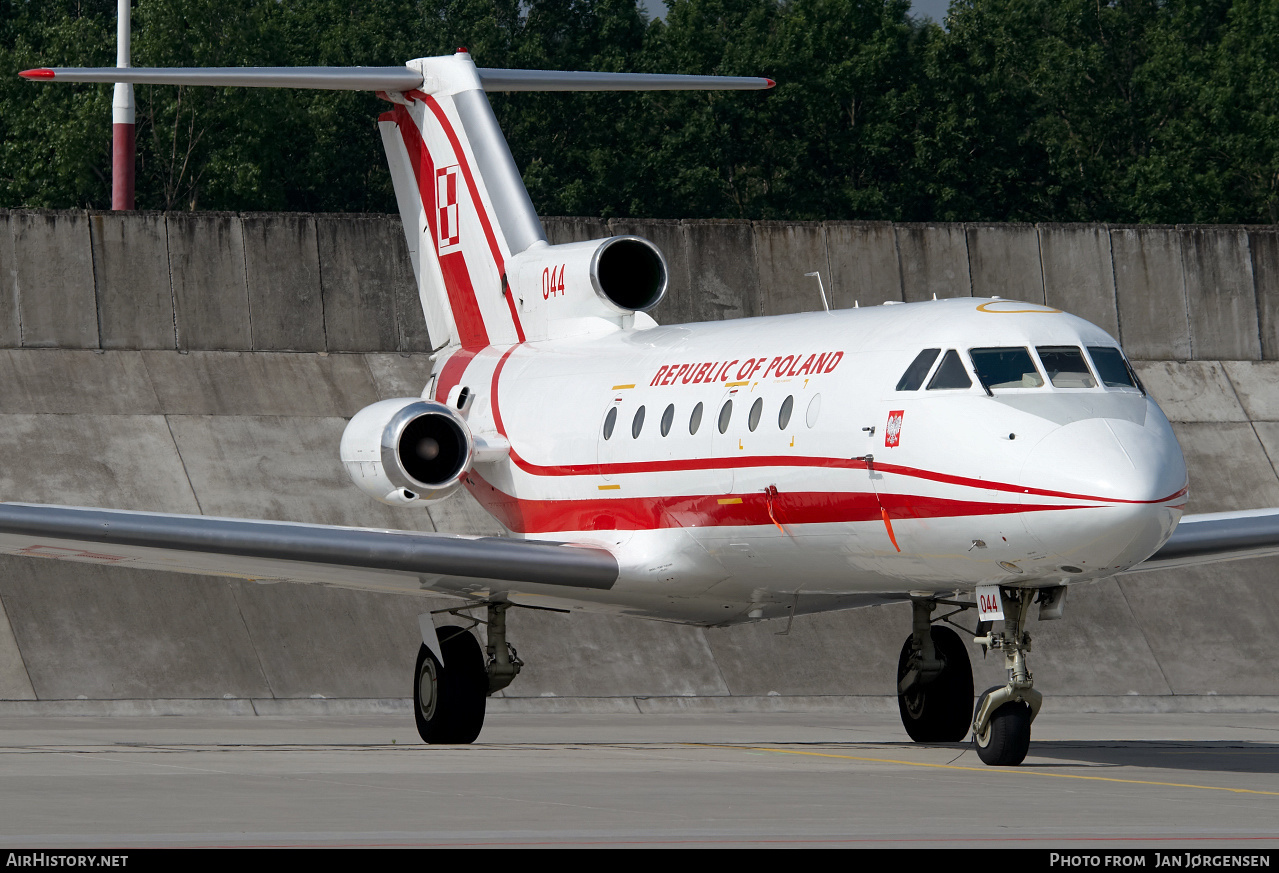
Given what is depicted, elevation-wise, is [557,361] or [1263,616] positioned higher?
[557,361]

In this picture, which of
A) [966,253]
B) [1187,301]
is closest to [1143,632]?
[966,253]

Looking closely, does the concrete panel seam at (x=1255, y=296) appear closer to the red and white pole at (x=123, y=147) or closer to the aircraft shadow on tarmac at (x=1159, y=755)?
the aircraft shadow on tarmac at (x=1159, y=755)

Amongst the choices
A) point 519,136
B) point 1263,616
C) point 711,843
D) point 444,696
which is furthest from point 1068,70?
point 711,843

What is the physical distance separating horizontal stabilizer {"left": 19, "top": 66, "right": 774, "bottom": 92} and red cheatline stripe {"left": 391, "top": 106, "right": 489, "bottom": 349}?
537 mm

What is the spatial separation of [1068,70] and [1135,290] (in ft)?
132

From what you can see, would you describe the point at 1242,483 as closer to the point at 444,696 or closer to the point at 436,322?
the point at 436,322

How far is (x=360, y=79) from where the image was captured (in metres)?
20.3

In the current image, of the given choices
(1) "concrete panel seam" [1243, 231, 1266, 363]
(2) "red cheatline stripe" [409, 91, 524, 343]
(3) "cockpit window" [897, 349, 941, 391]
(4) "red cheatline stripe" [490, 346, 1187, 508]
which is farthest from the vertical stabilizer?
(1) "concrete panel seam" [1243, 231, 1266, 363]

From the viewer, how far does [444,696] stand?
17.2 meters

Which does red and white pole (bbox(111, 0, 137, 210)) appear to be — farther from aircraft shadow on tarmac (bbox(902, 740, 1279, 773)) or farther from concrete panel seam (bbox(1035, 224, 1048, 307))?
aircraft shadow on tarmac (bbox(902, 740, 1279, 773))

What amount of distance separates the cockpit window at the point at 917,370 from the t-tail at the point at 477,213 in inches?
197

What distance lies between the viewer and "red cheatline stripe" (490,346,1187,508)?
13.2 m

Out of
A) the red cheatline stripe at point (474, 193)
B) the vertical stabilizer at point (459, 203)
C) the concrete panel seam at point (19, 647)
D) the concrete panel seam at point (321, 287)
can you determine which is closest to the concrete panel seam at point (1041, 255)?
the concrete panel seam at point (321, 287)

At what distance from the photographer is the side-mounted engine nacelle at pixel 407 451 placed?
17609mm
